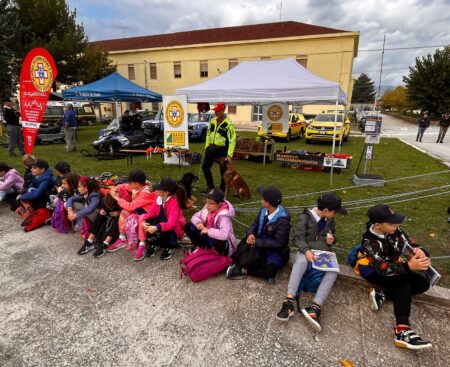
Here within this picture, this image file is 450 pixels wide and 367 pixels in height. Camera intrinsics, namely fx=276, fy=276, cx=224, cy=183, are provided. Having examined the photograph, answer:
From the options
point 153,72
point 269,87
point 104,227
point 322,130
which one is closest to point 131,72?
point 153,72

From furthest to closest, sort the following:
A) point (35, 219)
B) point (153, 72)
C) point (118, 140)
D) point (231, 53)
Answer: point (153, 72) → point (231, 53) → point (118, 140) → point (35, 219)

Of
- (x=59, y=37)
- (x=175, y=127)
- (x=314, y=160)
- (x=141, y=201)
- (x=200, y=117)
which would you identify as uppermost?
(x=59, y=37)

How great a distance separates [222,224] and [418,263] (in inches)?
74.9

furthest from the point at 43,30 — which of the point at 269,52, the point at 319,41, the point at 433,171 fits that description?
the point at 433,171

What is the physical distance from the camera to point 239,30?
102ft

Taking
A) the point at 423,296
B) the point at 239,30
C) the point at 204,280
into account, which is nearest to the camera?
the point at 423,296

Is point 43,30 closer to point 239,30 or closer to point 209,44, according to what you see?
point 209,44

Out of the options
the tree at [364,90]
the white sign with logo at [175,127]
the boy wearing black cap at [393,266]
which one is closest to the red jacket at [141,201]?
the boy wearing black cap at [393,266]

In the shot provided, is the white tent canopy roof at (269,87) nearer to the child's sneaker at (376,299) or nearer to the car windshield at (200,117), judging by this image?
the child's sneaker at (376,299)

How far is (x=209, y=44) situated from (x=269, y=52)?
6.33 m

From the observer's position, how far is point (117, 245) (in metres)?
3.87

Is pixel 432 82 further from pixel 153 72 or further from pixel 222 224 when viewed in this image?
pixel 222 224

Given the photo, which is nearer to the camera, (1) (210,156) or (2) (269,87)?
(1) (210,156)

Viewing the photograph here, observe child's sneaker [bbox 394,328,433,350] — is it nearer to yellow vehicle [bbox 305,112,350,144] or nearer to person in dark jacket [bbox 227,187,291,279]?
person in dark jacket [bbox 227,187,291,279]
